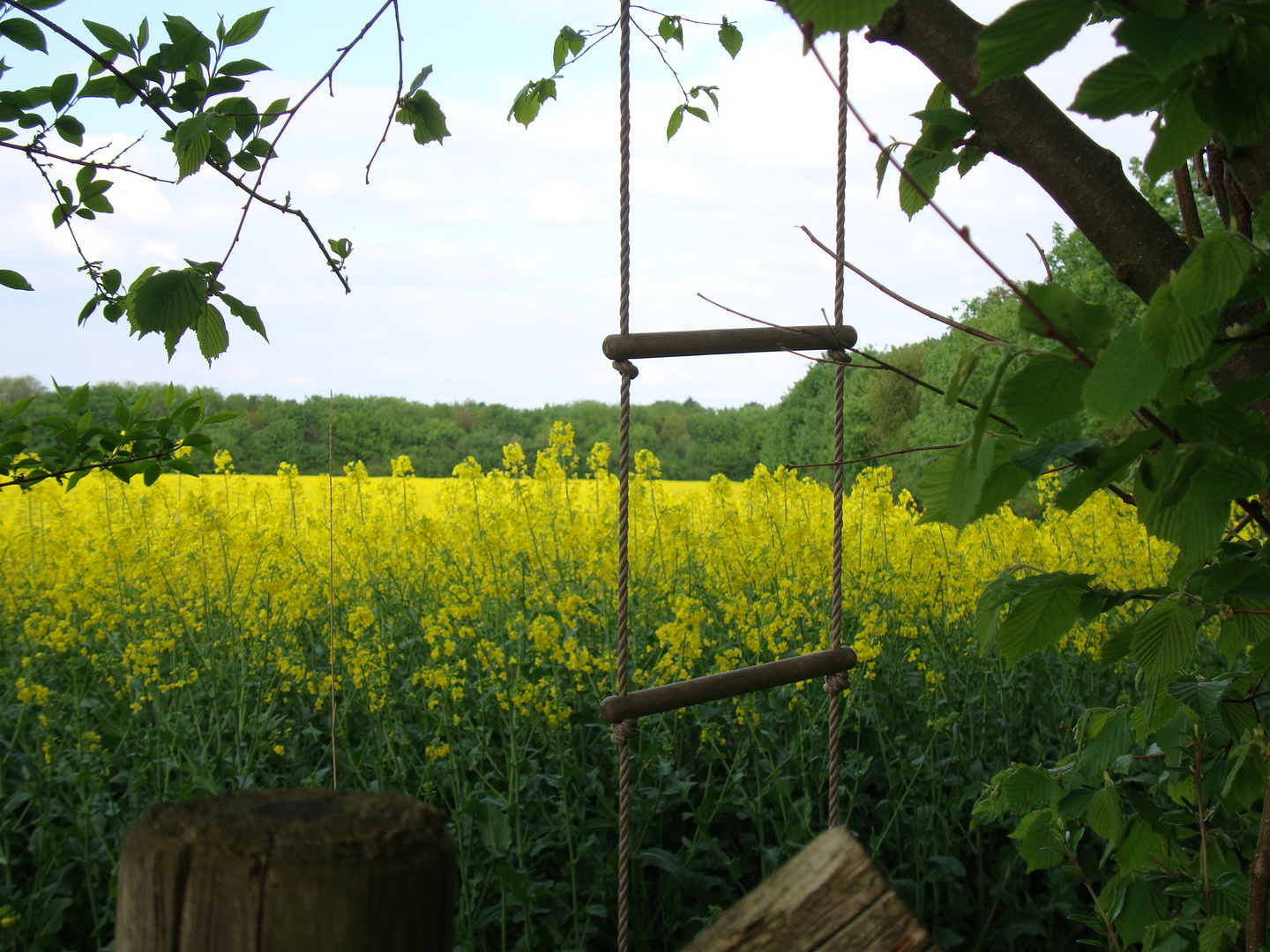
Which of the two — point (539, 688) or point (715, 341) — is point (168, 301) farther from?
point (539, 688)

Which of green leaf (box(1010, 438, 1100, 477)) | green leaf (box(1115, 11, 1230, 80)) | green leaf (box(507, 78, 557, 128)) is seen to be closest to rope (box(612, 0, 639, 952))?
green leaf (box(507, 78, 557, 128))

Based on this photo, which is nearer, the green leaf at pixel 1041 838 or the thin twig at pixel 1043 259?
the thin twig at pixel 1043 259

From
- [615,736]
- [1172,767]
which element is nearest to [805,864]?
[615,736]

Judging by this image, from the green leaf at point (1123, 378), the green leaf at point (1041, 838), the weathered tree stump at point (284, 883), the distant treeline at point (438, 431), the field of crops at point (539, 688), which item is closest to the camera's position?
the weathered tree stump at point (284, 883)

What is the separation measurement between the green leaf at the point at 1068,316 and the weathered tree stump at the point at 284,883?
0.59 meters

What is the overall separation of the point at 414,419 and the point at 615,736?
5807mm

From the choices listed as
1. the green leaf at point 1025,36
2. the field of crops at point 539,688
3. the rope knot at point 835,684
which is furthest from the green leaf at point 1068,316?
the field of crops at point 539,688

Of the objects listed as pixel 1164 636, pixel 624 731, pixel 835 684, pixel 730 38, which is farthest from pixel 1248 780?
pixel 730 38

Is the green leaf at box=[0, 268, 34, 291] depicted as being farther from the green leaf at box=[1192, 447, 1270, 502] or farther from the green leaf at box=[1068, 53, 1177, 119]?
the green leaf at box=[1192, 447, 1270, 502]

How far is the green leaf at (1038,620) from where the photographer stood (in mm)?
1005

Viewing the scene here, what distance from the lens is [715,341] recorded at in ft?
4.83

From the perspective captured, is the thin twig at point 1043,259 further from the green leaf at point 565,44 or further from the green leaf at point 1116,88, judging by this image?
the green leaf at point 565,44

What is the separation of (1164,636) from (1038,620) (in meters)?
0.13

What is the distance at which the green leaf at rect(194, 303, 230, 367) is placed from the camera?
1.43 m
